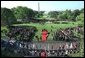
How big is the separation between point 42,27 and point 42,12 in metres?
0.56

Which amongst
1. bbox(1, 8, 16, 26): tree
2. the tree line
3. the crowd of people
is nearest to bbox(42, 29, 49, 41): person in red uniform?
the crowd of people

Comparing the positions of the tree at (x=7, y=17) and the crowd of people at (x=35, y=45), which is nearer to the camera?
the tree at (x=7, y=17)

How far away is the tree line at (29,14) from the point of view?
8.52 m

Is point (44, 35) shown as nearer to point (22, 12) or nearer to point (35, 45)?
point (35, 45)

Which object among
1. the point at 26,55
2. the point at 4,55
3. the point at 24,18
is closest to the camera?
the point at 4,55

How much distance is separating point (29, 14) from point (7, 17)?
80cm

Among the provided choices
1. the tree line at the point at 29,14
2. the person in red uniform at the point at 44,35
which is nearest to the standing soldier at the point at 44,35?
the person in red uniform at the point at 44,35

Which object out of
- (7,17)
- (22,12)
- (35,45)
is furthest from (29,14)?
(35,45)

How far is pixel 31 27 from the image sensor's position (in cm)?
912

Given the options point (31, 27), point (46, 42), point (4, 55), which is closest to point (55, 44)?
point (46, 42)

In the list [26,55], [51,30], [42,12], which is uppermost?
[42,12]

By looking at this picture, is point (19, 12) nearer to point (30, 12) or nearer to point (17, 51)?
point (30, 12)

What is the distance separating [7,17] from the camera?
852 cm

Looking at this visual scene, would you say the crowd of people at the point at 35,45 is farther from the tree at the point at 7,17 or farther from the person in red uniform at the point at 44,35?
the tree at the point at 7,17
